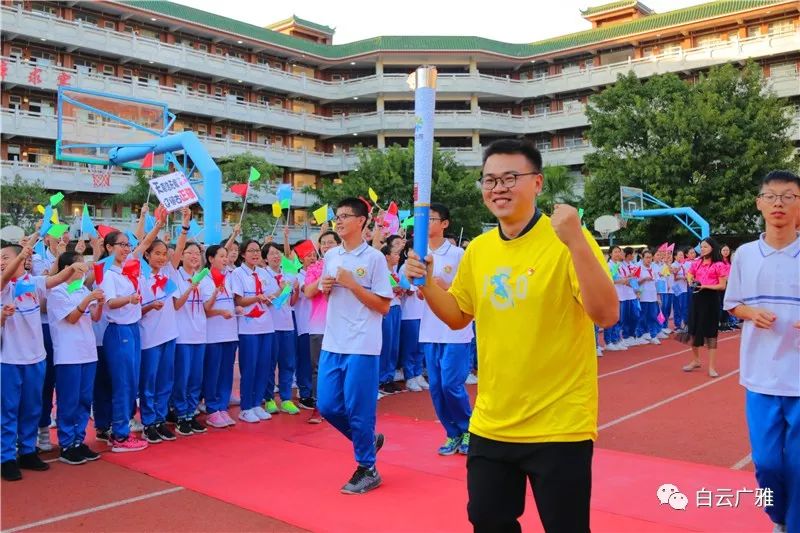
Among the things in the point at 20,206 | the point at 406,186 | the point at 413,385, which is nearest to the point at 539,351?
the point at 413,385

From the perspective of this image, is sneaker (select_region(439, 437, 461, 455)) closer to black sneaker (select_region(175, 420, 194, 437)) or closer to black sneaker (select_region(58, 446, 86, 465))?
black sneaker (select_region(175, 420, 194, 437))

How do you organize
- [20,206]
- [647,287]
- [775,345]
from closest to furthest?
[775,345] < [647,287] < [20,206]

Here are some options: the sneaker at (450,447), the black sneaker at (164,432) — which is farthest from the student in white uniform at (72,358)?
the sneaker at (450,447)

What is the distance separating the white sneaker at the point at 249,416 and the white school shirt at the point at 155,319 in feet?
4.03

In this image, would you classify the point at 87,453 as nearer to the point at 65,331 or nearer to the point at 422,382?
the point at 65,331

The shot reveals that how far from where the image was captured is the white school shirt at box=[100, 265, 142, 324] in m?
5.80

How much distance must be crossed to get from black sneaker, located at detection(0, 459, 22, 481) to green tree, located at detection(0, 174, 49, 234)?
768 inches

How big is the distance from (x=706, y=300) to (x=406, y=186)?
18133 mm

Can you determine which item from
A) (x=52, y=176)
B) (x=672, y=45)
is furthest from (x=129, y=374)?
(x=672, y=45)

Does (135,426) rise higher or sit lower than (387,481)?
lower

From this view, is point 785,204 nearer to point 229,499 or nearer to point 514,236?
point 514,236

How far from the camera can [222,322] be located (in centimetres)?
692

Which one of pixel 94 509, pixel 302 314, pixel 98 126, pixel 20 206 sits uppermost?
pixel 98 126

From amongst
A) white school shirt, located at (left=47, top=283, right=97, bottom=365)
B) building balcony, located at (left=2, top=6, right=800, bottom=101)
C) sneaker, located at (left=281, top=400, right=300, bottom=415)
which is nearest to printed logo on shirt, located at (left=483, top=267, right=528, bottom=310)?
white school shirt, located at (left=47, top=283, right=97, bottom=365)
